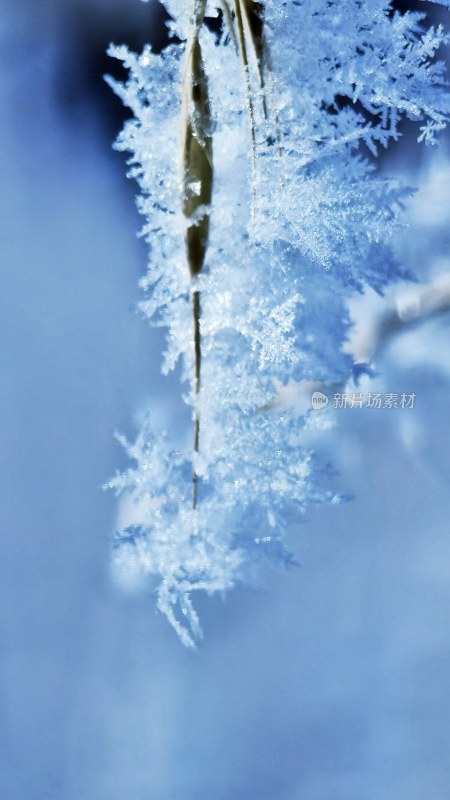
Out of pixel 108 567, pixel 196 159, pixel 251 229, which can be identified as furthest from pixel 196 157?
pixel 108 567

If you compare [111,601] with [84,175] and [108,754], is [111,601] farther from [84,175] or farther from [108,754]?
[84,175]

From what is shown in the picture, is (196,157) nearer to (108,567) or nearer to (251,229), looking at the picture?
(251,229)

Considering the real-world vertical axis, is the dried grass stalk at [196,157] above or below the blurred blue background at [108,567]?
above

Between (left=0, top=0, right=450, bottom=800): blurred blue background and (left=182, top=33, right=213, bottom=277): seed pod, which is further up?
(left=182, top=33, right=213, bottom=277): seed pod

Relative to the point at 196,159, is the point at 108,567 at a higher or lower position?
lower
